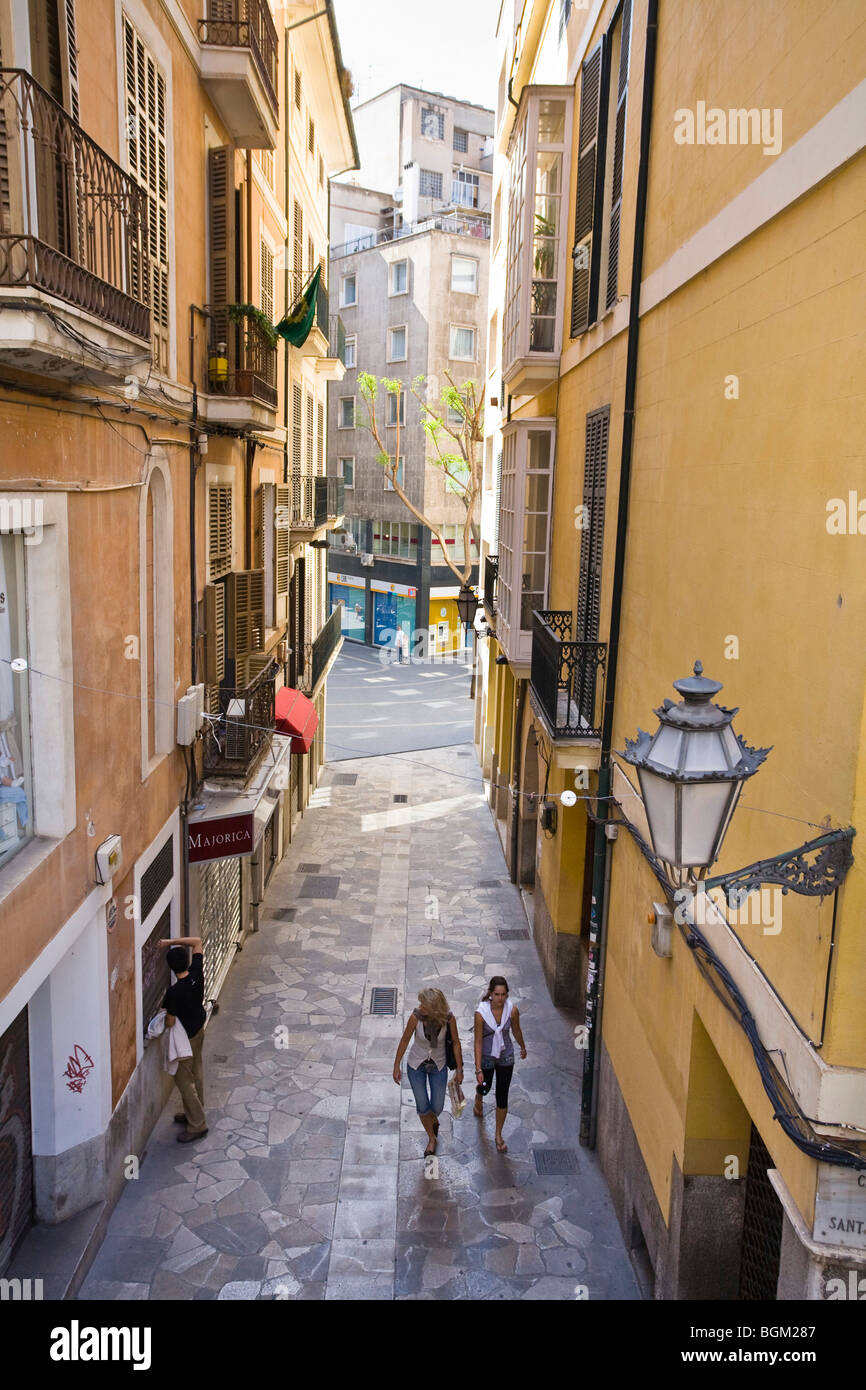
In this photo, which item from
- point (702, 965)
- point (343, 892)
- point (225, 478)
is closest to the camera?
point (702, 965)

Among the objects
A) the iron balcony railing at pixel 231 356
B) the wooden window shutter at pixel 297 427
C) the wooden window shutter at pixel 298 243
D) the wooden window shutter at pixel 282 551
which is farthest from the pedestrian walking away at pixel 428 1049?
the wooden window shutter at pixel 298 243

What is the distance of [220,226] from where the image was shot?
11367 millimetres

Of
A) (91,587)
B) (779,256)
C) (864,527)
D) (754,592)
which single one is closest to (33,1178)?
(91,587)

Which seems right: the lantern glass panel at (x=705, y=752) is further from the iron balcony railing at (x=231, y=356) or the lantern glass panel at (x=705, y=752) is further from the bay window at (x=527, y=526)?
the bay window at (x=527, y=526)

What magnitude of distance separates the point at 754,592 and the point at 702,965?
2306mm

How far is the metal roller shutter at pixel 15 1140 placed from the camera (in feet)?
23.1

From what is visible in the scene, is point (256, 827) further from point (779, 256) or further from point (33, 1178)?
point (779, 256)

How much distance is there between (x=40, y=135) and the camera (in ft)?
17.2

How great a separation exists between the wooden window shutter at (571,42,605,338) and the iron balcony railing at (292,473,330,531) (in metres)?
7.92

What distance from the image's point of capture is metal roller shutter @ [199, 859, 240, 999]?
12.0 m

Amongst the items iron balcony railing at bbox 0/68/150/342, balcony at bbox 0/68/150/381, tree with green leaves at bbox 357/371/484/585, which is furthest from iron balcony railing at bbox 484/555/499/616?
balcony at bbox 0/68/150/381

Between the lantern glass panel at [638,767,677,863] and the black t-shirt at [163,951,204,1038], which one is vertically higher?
the lantern glass panel at [638,767,677,863]

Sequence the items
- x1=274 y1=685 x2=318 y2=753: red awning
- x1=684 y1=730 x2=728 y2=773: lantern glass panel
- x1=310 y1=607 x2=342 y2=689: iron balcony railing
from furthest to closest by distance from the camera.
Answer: x1=310 y1=607 x2=342 y2=689: iron balcony railing → x1=274 y1=685 x2=318 y2=753: red awning → x1=684 y1=730 x2=728 y2=773: lantern glass panel

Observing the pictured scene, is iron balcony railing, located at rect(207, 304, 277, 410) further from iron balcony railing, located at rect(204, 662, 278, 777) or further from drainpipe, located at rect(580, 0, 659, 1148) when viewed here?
drainpipe, located at rect(580, 0, 659, 1148)
